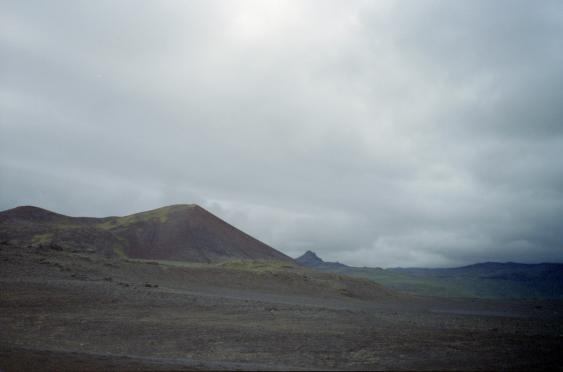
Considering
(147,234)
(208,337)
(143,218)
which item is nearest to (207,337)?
(208,337)

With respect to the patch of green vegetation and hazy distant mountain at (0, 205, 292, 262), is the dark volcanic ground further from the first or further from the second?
the patch of green vegetation

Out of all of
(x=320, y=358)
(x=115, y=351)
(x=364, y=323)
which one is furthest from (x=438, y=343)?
(x=115, y=351)

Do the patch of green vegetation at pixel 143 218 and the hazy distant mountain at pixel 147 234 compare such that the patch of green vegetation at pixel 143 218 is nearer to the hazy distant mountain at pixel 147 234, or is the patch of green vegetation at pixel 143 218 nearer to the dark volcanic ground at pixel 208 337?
the hazy distant mountain at pixel 147 234

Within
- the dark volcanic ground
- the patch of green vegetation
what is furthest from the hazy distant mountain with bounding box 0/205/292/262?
the dark volcanic ground

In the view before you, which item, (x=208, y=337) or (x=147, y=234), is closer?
(x=208, y=337)

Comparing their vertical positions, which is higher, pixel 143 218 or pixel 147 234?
pixel 143 218

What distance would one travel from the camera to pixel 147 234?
404ft

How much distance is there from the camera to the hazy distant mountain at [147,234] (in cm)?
9494

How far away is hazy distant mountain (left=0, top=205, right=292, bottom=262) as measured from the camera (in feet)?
311

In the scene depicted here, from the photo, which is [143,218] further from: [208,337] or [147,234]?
[208,337]

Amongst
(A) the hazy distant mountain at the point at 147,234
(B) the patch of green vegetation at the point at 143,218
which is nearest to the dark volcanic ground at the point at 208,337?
(A) the hazy distant mountain at the point at 147,234

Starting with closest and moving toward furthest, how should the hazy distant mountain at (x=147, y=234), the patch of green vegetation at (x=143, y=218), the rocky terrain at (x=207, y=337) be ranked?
the rocky terrain at (x=207, y=337) < the hazy distant mountain at (x=147, y=234) < the patch of green vegetation at (x=143, y=218)

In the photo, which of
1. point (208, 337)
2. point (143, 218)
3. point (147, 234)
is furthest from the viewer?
point (143, 218)

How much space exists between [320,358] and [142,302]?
1813 centimetres
